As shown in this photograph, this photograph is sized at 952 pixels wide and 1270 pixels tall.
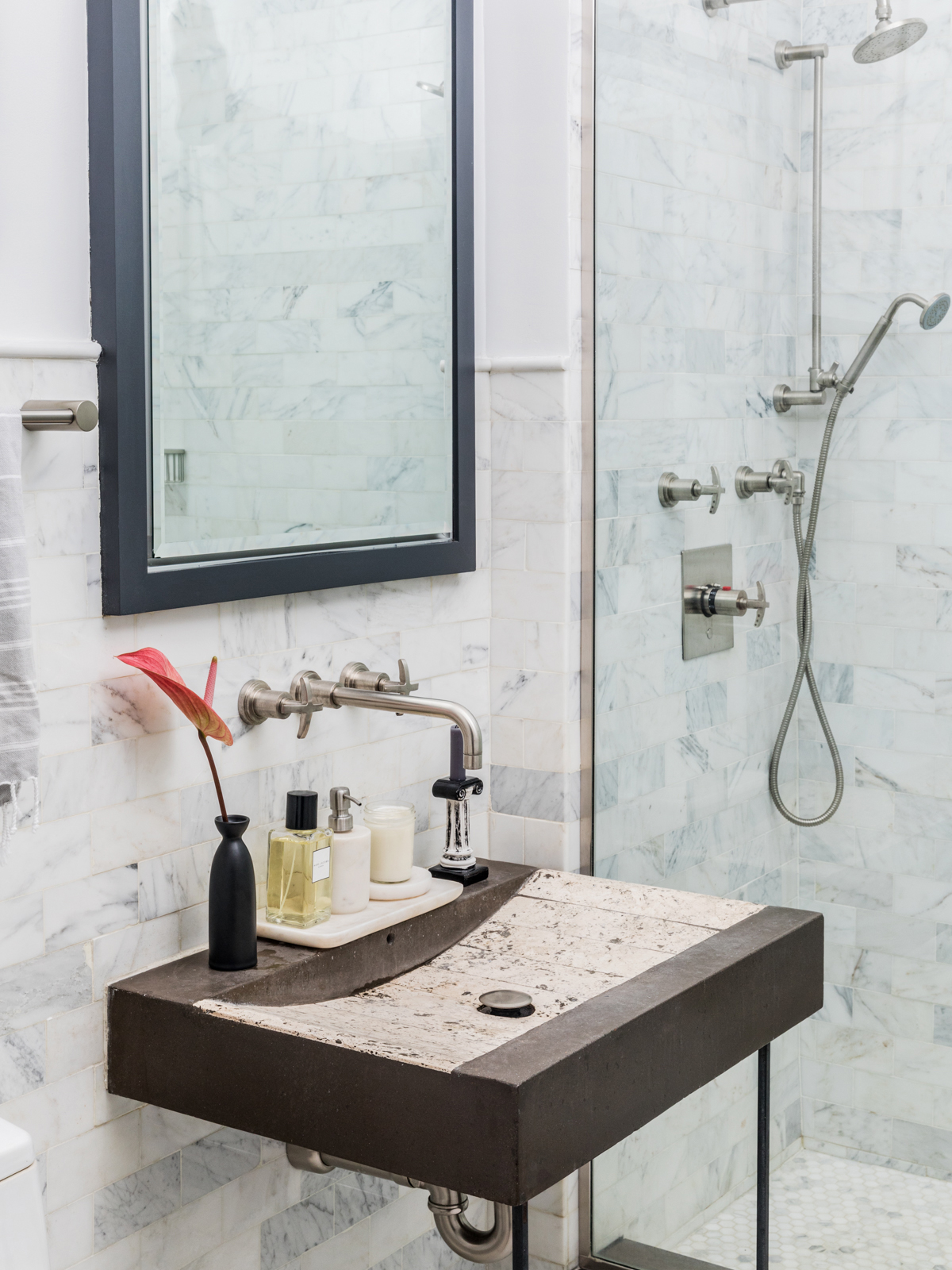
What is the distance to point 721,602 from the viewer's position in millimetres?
2211

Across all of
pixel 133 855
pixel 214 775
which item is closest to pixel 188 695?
pixel 214 775

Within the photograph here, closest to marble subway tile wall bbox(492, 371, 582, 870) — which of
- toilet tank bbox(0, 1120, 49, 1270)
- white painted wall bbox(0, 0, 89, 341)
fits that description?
white painted wall bbox(0, 0, 89, 341)

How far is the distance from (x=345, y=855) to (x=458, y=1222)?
51 cm

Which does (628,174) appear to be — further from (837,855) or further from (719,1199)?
(719,1199)

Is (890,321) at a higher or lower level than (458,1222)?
higher

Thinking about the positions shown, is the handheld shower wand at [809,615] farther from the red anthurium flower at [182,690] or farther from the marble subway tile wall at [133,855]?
the red anthurium flower at [182,690]

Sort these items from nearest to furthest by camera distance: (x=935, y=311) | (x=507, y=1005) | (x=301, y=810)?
1. (x=507, y=1005)
2. (x=301, y=810)
3. (x=935, y=311)

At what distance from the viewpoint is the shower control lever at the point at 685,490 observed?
2.19 meters

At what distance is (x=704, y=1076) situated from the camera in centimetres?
167

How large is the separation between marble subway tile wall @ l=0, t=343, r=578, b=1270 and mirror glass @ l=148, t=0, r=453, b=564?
0.13 meters

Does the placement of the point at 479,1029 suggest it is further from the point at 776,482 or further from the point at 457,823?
the point at 776,482

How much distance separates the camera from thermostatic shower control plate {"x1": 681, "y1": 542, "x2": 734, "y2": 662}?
220 cm

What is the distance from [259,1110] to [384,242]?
1213mm

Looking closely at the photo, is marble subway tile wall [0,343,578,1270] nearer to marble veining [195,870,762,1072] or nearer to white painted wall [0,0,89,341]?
white painted wall [0,0,89,341]
